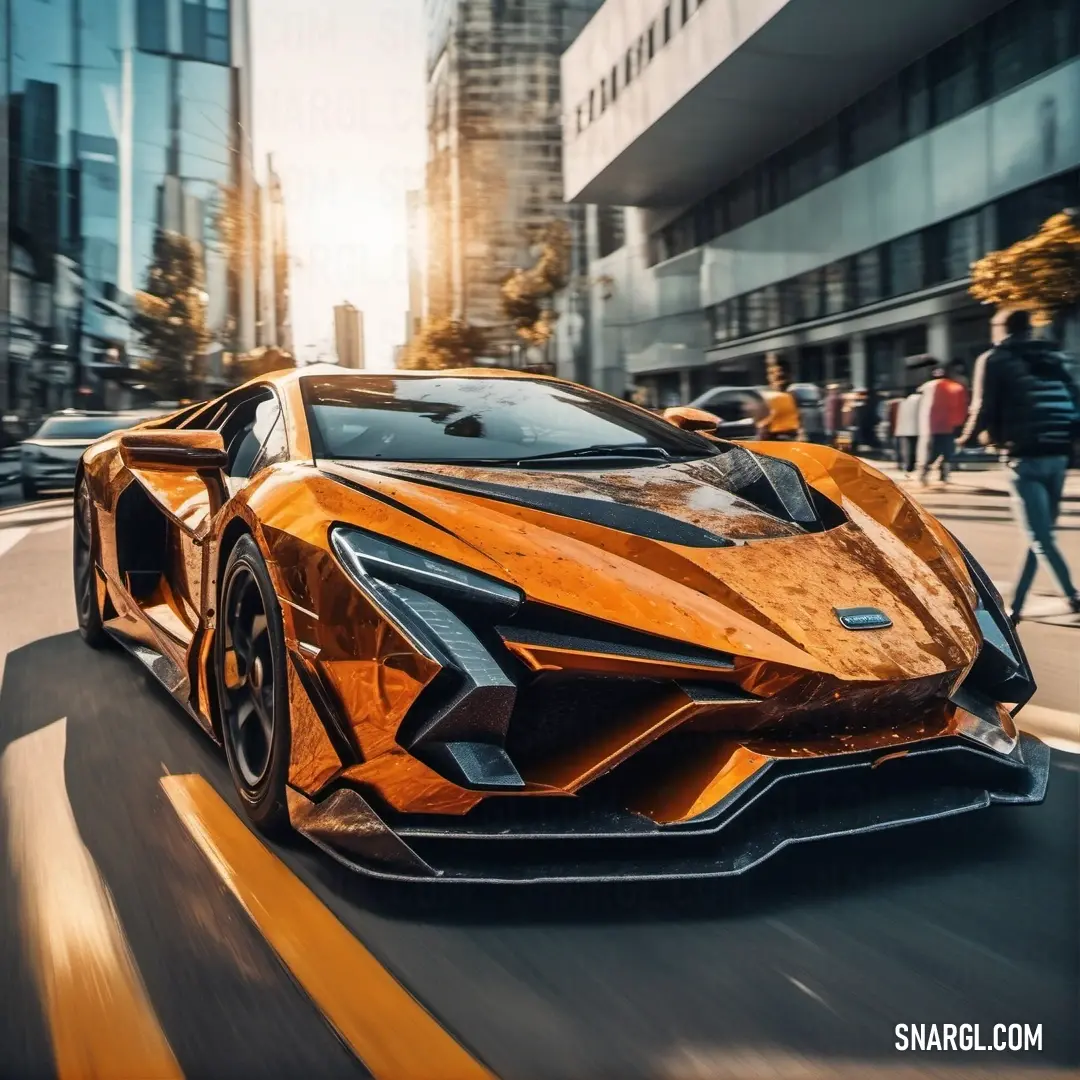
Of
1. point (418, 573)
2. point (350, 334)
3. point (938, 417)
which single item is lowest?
point (418, 573)

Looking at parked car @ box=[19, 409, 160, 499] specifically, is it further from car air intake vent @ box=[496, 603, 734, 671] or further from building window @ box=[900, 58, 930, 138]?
building window @ box=[900, 58, 930, 138]

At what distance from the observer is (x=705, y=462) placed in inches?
139

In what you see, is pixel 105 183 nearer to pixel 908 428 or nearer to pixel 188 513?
pixel 908 428

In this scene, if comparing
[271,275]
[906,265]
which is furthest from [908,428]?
[271,275]

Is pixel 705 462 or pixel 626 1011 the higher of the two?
pixel 705 462

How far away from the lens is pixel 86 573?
523 cm

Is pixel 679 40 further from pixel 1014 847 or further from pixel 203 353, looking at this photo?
pixel 203 353

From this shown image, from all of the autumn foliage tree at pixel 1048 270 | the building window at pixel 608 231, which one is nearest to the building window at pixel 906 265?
the autumn foliage tree at pixel 1048 270

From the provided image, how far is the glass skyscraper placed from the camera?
42750mm

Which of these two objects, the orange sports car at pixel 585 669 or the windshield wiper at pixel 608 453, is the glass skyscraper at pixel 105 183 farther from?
the orange sports car at pixel 585 669

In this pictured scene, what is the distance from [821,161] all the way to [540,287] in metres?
19.4

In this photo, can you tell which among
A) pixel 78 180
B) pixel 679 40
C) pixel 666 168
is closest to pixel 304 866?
pixel 679 40

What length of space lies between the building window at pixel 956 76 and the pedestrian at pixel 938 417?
31.8ft

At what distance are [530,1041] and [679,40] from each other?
95.9 feet
